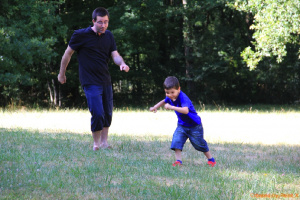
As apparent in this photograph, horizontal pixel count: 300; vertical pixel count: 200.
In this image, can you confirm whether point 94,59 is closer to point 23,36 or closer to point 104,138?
point 104,138

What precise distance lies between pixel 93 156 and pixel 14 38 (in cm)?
1258

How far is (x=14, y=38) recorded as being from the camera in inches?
669

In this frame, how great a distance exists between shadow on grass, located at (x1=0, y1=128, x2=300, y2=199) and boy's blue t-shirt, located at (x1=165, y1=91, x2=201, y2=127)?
642mm

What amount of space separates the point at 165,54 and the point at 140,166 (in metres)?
20.9

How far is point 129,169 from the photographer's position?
528 cm

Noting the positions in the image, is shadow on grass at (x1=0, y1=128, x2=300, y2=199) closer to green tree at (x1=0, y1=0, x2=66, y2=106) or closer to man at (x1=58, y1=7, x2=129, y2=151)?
man at (x1=58, y1=7, x2=129, y2=151)

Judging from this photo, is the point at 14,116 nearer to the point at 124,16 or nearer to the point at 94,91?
the point at 94,91

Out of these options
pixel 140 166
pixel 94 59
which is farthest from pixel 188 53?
pixel 140 166

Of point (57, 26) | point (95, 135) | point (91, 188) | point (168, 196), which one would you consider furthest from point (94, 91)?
point (57, 26)

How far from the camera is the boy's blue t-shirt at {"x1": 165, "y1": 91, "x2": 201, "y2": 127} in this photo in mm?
5566

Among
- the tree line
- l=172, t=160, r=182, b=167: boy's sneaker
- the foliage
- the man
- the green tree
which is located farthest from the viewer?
the tree line

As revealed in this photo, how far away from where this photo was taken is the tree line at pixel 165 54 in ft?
62.8

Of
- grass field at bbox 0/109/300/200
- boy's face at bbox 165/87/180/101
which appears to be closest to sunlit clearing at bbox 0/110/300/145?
grass field at bbox 0/109/300/200

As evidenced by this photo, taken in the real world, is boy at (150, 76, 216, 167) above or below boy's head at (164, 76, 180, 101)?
below
